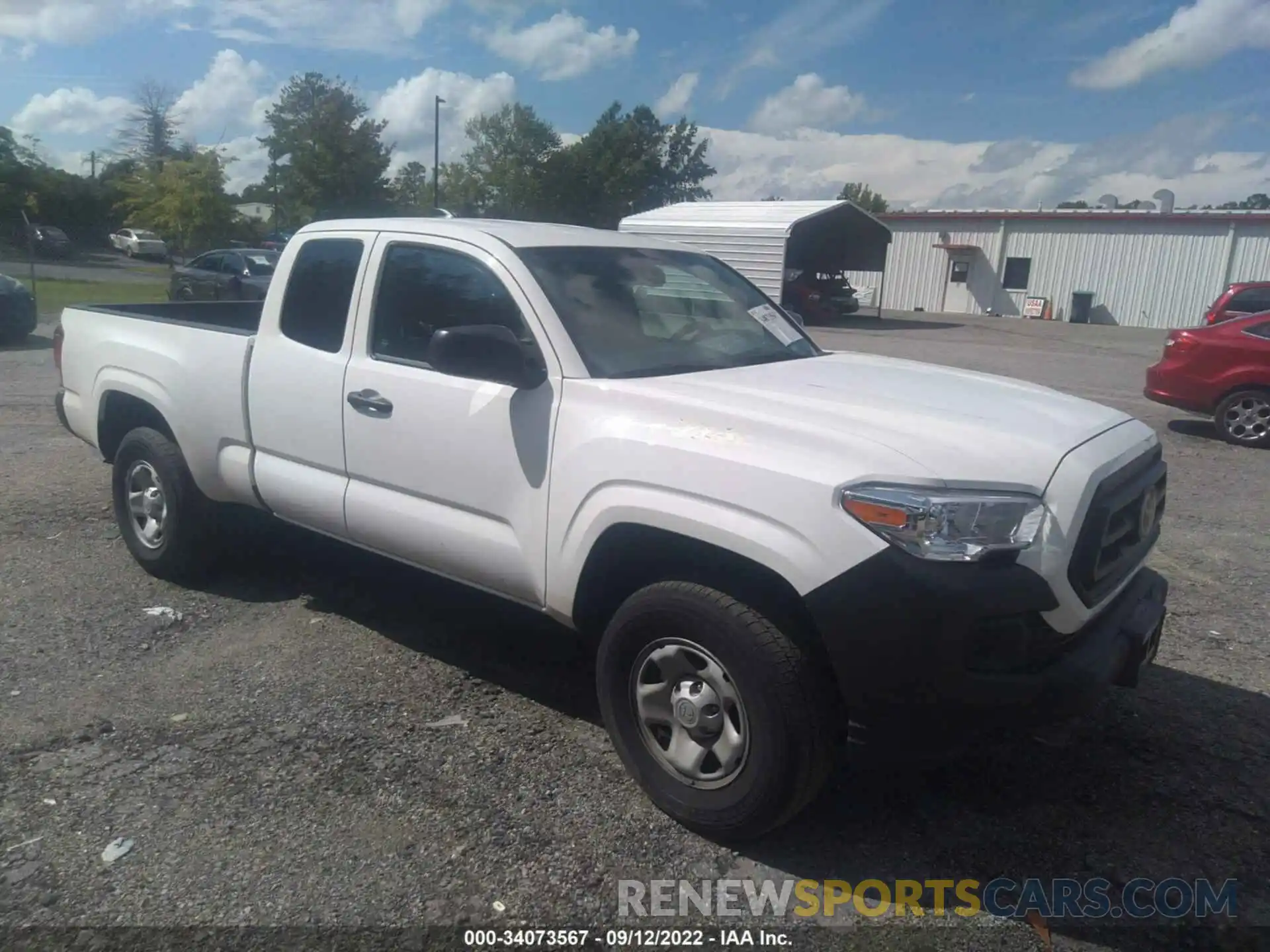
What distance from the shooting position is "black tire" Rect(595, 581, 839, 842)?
285 centimetres

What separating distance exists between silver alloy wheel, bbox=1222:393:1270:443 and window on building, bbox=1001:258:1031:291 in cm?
2968

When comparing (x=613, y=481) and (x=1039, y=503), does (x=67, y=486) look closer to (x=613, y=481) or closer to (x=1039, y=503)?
(x=613, y=481)

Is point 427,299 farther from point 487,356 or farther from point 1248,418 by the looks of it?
point 1248,418

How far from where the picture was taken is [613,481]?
3.24 metres

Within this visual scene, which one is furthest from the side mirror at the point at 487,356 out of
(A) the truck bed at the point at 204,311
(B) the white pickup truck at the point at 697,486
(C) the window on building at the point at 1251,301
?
(C) the window on building at the point at 1251,301

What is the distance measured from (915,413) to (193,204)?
34.2 m

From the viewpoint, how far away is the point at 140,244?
49281mm

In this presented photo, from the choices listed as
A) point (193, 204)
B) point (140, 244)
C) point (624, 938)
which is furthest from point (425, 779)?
point (140, 244)

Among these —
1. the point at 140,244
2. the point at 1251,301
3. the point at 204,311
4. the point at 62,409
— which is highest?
the point at 1251,301

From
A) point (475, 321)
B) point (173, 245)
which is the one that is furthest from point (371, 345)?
point (173, 245)

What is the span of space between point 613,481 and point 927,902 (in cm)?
158

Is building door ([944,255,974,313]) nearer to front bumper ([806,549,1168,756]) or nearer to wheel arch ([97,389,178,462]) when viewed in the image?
wheel arch ([97,389,178,462])

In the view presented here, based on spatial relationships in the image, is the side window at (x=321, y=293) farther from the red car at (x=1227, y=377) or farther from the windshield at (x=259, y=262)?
the windshield at (x=259, y=262)

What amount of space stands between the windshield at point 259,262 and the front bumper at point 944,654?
20.7 m
